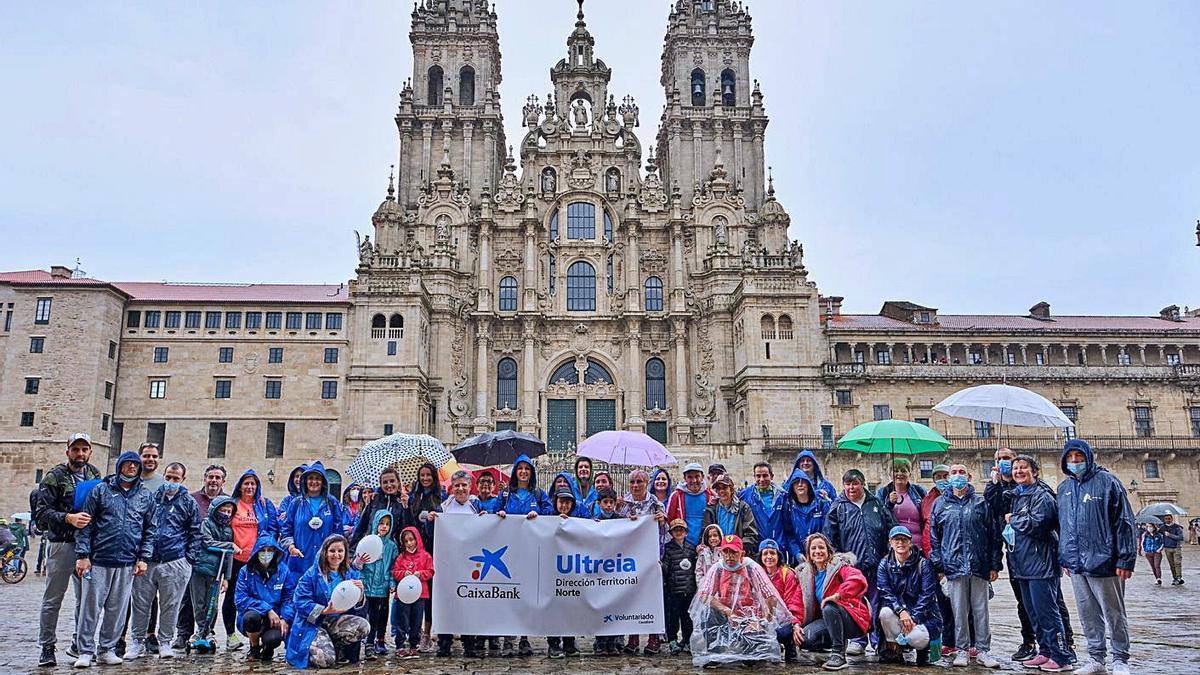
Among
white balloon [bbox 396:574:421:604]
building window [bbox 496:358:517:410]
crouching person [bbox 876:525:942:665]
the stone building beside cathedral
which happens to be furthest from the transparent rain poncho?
building window [bbox 496:358:517:410]

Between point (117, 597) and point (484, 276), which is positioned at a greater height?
point (484, 276)

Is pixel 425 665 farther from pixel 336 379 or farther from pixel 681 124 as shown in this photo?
pixel 681 124

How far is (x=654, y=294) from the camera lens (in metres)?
52.0

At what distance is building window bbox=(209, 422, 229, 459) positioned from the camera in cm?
4303

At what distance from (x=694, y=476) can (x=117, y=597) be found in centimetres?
746

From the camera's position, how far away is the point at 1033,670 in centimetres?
995

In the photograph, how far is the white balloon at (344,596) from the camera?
10.2m

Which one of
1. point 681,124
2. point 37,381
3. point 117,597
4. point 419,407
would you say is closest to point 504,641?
point 117,597

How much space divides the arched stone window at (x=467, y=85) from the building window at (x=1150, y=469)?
44269 millimetres

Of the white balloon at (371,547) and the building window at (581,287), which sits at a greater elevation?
the building window at (581,287)

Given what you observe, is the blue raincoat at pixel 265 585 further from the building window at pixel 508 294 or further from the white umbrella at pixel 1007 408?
the building window at pixel 508 294

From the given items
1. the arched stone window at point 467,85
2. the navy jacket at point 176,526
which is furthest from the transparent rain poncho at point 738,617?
the arched stone window at point 467,85

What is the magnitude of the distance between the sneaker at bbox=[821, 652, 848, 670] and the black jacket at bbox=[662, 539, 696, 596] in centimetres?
197

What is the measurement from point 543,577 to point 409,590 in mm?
1716
